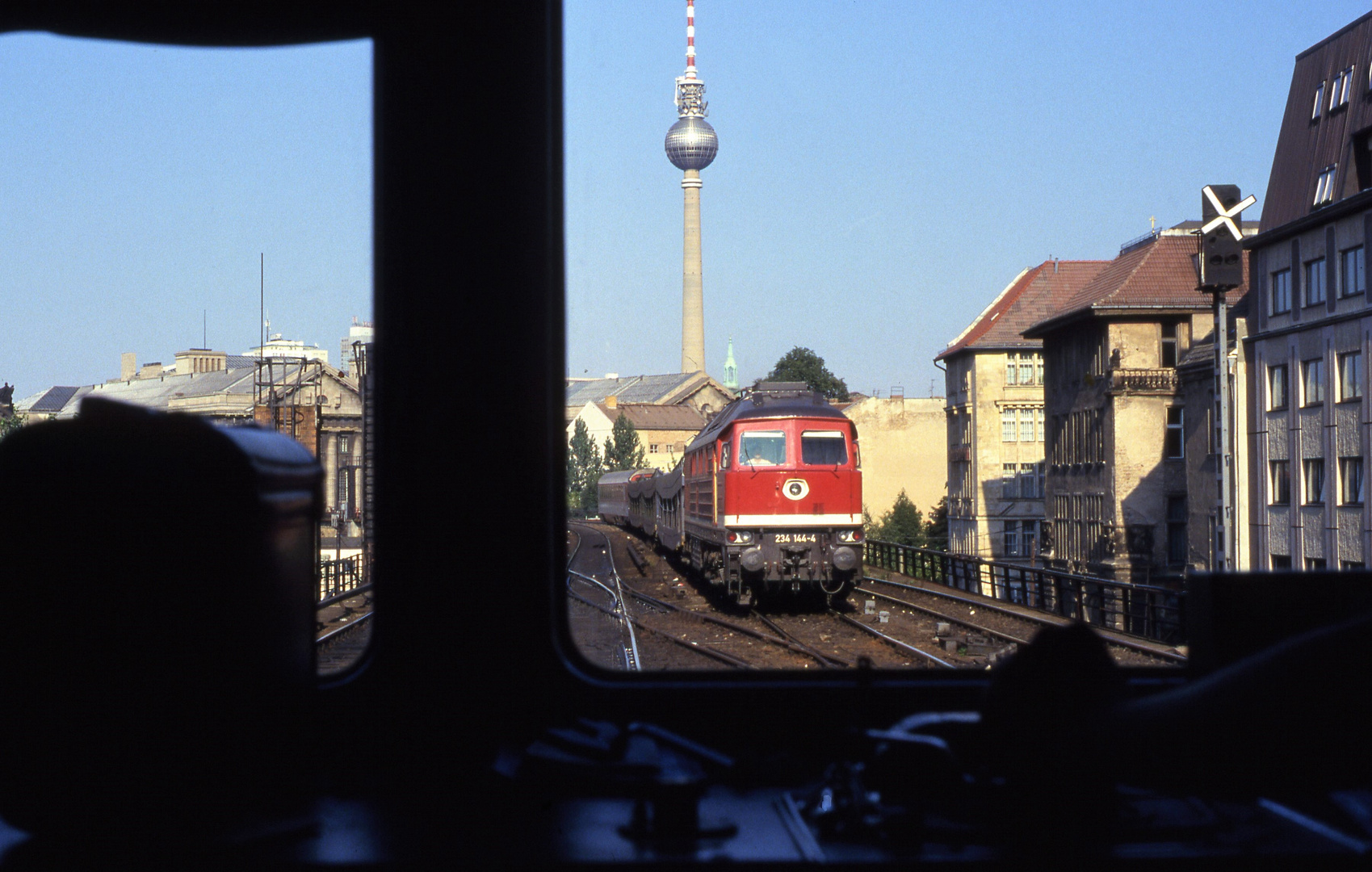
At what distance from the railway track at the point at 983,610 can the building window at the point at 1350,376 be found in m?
11.6

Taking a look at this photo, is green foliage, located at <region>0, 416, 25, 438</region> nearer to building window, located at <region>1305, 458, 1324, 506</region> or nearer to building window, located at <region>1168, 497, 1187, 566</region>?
building window, located at <region>1305, 458, 1324, 506</region>

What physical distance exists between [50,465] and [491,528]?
95 cm

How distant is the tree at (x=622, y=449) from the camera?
194 feet

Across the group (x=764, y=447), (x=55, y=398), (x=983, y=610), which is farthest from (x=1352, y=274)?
(x=55, y=398)

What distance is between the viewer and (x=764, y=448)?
16.8m

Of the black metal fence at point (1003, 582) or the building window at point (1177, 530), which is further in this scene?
the building window at point (1177, 530)

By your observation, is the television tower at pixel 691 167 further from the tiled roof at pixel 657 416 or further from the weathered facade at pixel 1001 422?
the weathered facade at pixel 1001 422

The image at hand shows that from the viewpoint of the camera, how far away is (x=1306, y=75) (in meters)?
25.9

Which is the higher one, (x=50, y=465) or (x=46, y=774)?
(x=50, y=465)

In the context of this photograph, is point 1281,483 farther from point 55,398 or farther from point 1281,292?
point 55,398

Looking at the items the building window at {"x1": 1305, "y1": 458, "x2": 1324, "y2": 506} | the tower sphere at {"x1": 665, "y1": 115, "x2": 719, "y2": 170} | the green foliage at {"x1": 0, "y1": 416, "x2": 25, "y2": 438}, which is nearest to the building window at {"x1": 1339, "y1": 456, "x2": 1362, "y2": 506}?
the building window at {"x1": 1305, "y1": 458, "x2": 1324, "y2": 506}

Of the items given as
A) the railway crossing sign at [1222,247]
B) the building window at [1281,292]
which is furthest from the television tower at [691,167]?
the railway crossing sign at [1222,247]

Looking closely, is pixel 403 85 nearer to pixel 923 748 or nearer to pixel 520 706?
pixel 520 706

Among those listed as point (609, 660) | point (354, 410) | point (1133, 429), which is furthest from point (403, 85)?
point (1133, 429)
